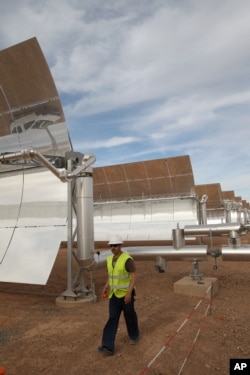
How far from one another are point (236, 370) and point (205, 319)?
2.24 meters

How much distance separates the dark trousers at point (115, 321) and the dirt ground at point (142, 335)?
0.60ft

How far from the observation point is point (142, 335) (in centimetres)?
545

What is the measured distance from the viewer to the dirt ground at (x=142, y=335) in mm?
4379

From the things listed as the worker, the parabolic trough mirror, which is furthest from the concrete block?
the worker

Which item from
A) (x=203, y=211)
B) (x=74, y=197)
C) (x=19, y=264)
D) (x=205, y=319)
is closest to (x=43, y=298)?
(x=19, y=264)

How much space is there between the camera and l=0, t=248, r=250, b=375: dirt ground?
4.38m

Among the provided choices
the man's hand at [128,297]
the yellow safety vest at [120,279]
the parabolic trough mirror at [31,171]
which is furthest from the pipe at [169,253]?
the man's hand at [128,297]

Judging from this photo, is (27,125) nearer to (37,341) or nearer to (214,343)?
(37,341)

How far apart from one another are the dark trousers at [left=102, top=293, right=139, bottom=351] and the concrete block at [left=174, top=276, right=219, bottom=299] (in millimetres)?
3141

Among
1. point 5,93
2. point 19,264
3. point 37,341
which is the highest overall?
point 5,93

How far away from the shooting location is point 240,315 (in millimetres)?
6445

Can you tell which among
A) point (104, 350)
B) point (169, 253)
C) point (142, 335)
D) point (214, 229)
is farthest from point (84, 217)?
→ point (214, 229)

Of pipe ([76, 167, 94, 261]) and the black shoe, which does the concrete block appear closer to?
pipe ([76, 167, 94, 261])

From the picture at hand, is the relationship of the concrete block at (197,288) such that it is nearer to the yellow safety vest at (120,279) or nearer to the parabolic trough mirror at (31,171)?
the parabolic trough mirror at (31,171)
